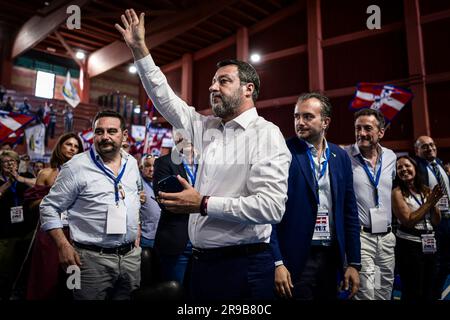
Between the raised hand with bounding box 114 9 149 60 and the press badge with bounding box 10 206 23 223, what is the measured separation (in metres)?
2.79

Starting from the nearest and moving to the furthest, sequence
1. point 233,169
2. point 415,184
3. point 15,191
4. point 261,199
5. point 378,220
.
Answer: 1. point 261,199
2. point 233,169
3. point 378,220
4. point 415,184
5. point 15,191

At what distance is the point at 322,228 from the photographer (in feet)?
6.26

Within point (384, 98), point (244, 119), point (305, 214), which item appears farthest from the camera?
point (384, 98)

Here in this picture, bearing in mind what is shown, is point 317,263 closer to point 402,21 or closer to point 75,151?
point 75,151

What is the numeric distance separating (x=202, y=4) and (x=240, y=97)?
947 centimetres

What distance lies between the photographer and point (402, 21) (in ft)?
27.3

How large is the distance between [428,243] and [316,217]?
5.29ft

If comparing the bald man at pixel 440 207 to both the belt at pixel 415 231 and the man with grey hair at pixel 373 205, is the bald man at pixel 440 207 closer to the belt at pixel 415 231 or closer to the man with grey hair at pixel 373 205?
the belt at pixel 415 231

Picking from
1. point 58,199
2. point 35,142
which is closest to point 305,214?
point 58,199

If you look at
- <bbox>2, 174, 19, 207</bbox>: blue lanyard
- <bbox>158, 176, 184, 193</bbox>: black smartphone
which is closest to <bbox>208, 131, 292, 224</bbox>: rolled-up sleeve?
<bbox>158, 176, 184, 193</bbox>: black smartphone

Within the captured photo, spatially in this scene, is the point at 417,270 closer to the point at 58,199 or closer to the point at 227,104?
the point at 227,104

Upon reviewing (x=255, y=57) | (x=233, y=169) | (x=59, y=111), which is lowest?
(x=233, y=169)

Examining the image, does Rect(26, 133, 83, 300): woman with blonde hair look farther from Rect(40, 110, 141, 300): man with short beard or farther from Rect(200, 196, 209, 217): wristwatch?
Rect(200, 196, 209, 217): wristwatch

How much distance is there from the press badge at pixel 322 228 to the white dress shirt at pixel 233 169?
511mm
